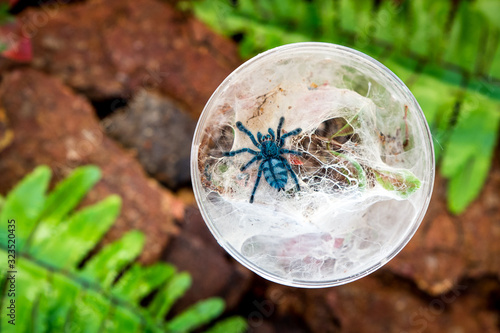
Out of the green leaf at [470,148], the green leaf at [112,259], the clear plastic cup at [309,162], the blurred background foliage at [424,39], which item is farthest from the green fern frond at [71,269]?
the green leaf at [470,148]

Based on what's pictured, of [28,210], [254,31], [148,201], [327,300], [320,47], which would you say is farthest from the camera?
[327,300]

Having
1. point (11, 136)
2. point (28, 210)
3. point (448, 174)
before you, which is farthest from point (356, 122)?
point (11, 136)

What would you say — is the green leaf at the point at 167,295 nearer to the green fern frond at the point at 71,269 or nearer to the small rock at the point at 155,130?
the green fern frond at the point at 71,269

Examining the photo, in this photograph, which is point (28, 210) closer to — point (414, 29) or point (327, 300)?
point (327, 300)

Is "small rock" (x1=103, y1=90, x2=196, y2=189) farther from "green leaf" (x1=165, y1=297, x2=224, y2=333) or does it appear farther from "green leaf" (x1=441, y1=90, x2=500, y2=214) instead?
"green leaf" (x1=441, y1=90, x2=500, y2=214)

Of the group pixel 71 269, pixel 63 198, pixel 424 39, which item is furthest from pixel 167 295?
pixel 424 39

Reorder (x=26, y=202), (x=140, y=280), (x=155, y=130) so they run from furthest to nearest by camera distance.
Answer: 1. (x=155, y=130)
2. (x=140, y=280)
3. (x=26, y=202)

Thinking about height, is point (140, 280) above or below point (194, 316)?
above

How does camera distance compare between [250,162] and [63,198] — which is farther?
[63,198]

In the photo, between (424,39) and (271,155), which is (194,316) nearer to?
(271,155)
